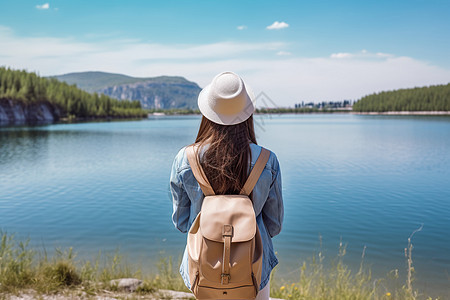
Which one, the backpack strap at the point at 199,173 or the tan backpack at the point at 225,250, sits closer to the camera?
the tan backpack at the point at 225,250

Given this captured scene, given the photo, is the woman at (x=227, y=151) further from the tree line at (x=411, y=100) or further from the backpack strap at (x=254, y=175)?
the tree line at (x=411, y=100)

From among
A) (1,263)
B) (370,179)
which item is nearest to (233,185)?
(1,263)

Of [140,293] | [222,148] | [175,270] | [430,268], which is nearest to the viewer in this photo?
[222,148]

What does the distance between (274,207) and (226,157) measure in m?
0.49

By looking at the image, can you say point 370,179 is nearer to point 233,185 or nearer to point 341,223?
point 341,223

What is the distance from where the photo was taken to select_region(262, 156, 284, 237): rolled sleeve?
2.22m

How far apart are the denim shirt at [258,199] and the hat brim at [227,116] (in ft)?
0.56

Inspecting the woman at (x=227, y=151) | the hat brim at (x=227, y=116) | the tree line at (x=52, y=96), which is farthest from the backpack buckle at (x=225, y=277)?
the tree line at (x=52, y=96)

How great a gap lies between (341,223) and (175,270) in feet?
16.7

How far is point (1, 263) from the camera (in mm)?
4855

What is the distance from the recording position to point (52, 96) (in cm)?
9212

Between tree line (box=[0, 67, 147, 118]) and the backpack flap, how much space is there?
3408 inches

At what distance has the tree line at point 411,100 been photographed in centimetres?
13200

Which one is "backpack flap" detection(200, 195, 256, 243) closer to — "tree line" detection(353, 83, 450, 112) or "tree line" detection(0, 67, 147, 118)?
"tree line" detection(0, 67, 147, 118)
